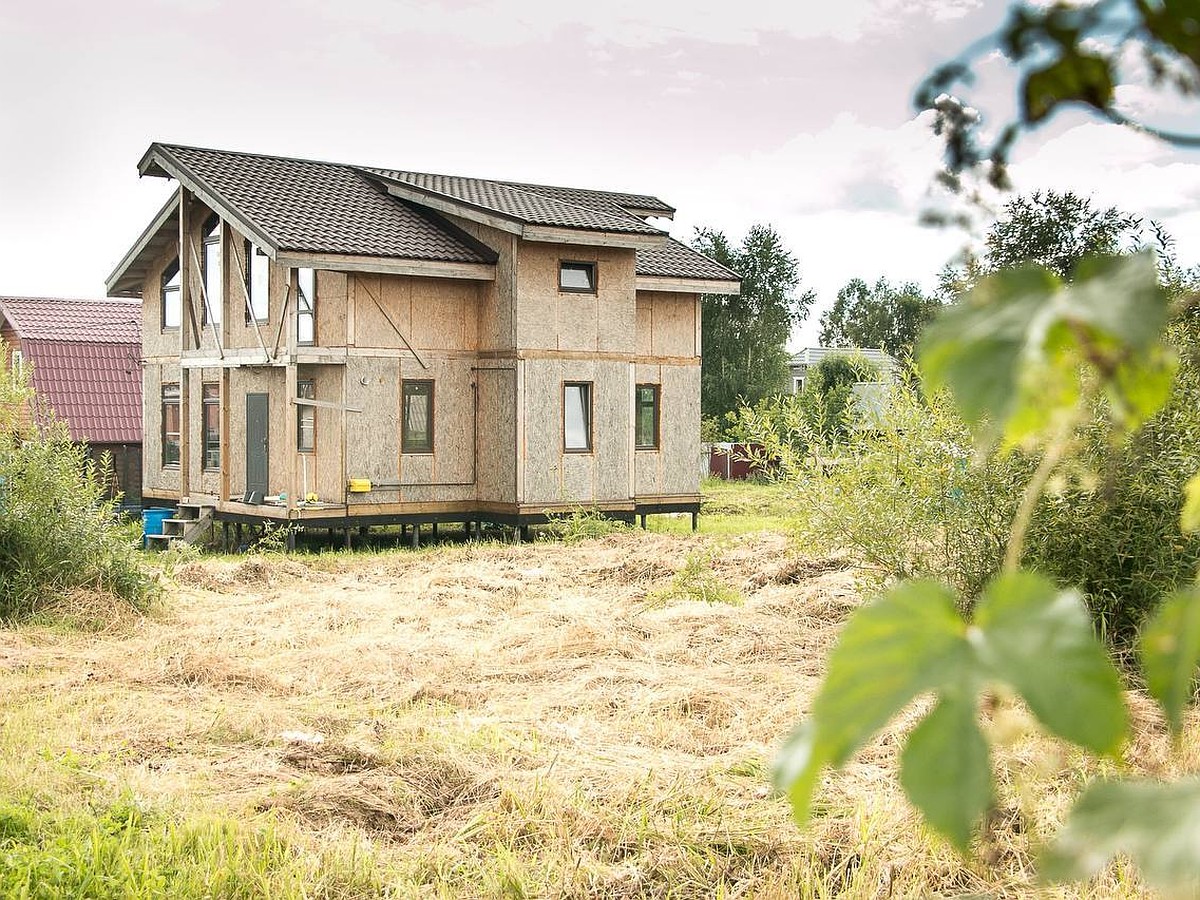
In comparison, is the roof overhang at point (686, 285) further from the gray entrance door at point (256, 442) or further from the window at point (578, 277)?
the gray entrance door at point (256, 442)

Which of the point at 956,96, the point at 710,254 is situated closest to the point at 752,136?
the point at 710,254

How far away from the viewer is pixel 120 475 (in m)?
26.5

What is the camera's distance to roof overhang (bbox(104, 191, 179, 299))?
68.6 feet


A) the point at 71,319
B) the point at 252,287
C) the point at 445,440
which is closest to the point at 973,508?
the point at 445,440

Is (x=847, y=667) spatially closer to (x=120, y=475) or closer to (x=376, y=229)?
(x=376, y=229)

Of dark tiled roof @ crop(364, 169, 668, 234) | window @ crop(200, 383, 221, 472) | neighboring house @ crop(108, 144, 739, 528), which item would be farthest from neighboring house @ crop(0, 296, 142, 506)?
dark tiled roof @ crop(364, 169, 668, 234)

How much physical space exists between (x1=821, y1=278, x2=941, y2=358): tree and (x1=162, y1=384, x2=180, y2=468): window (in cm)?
3946

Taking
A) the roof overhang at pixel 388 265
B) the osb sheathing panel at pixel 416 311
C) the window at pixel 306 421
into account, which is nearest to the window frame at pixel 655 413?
the osb sheathing panel at pixel 416 311

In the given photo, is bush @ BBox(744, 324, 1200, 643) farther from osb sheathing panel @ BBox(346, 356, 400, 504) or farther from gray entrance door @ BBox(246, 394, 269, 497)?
gray entrance door @ BBox(246, 394, 269, 497)

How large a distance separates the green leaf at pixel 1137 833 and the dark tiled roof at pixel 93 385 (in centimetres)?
2772

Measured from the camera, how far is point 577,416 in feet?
62.2

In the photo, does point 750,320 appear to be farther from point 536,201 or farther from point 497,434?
point 497,434

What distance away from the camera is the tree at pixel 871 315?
59031mm

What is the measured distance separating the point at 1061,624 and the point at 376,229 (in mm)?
18906
